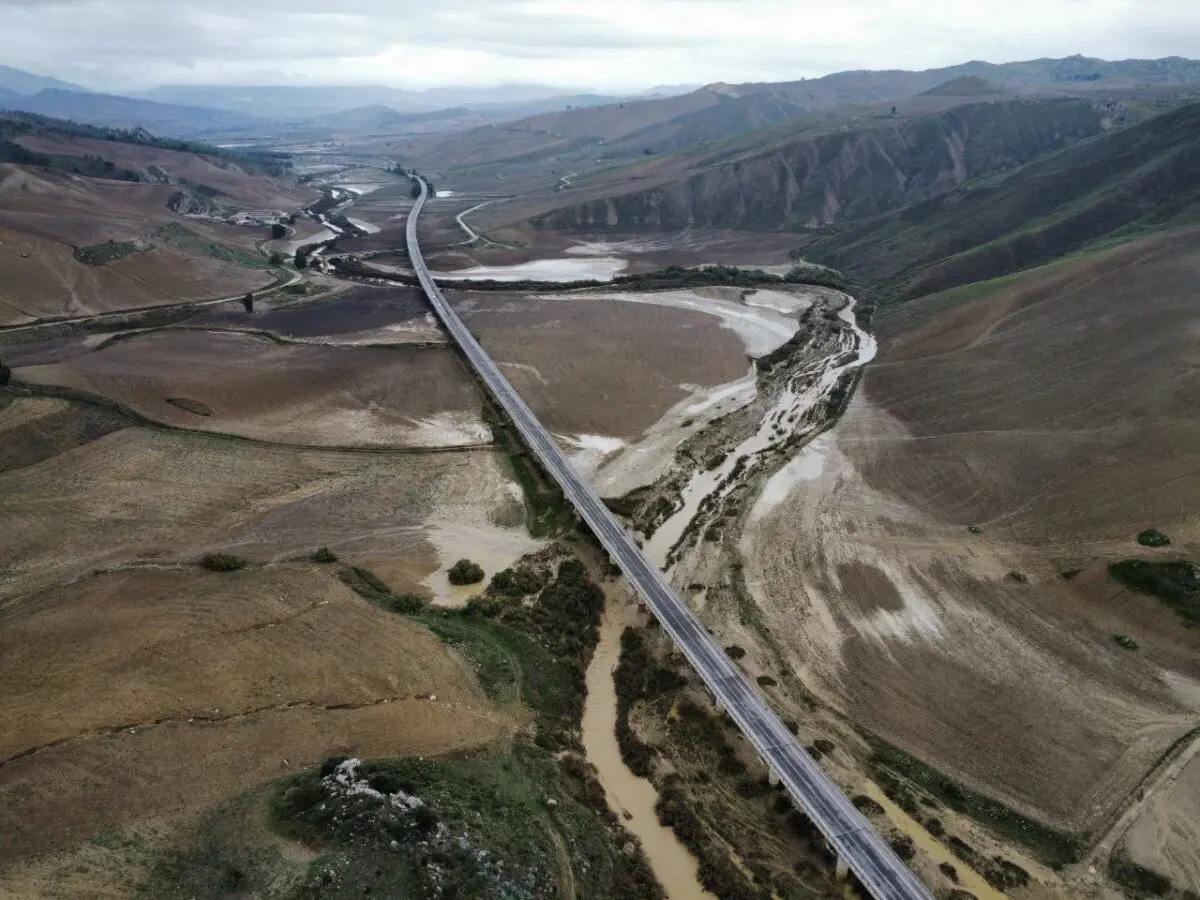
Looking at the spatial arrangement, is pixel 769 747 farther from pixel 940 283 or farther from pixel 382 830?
pixel 940 283

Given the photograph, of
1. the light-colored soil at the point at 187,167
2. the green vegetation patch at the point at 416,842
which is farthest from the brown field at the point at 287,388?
the light-colored soil at the point at 187,167

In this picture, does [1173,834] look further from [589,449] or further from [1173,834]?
[589,449]

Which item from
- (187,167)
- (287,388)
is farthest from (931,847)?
(187,167)

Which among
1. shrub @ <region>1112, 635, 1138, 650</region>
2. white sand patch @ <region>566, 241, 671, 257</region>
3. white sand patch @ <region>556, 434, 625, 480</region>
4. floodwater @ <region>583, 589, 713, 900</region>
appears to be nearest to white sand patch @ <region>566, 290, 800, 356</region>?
white sand patch @ <region>556, 434, 625, 480</region>

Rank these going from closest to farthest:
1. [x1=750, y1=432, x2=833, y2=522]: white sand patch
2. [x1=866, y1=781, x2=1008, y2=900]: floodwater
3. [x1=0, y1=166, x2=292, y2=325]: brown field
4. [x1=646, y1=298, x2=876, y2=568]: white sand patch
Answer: [x1=866, y1=781, x2=1008, y2=900]: floodwater → [x1=646, y1=298, x2=876, y2=568]: white sand patch → [x1=750, y1=432, x2=833, y2=522]: white sand patch → [x1=0, y1=166, x2=292, y2=325]: brown field

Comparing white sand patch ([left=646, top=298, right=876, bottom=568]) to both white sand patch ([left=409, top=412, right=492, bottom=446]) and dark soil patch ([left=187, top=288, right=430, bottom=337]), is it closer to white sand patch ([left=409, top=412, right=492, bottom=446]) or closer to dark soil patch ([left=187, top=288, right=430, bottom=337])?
white sand patch ([left=409, top=412, right=492, bottom=446])
